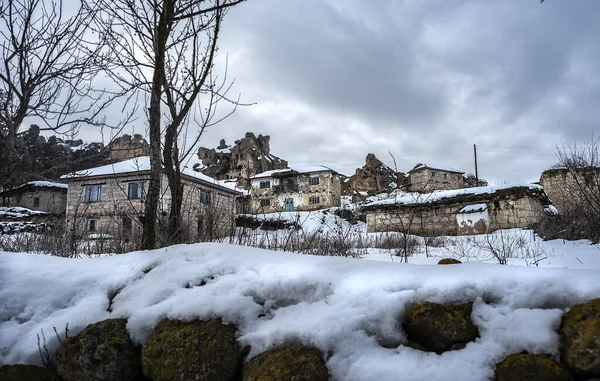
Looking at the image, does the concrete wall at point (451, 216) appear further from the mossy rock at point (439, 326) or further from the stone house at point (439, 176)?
the stone house at point (439, 176)

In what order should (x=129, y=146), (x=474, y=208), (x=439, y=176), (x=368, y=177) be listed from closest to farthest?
1. (x=129, y=146)
2. (x=474, y=208)
3. (x=439, y=176)
4. (x=368, y=177)

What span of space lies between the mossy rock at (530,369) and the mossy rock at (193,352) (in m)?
1.12

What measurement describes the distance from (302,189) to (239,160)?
1508 centimetres

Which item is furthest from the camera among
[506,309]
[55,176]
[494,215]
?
[494,215]

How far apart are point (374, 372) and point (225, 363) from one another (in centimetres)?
68

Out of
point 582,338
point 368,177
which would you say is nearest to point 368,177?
point 368,177

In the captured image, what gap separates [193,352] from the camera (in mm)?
1572

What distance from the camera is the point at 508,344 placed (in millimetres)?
1351

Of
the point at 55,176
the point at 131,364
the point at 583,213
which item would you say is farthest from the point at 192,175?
the point at 131,364

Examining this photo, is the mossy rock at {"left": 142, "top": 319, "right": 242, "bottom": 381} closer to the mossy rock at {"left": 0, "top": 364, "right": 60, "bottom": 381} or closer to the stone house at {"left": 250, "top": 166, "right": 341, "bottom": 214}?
the mossy rock at {"left": 0, "top": 364, "right": 60, "bottom": 381}

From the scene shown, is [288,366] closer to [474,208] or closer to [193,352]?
[193,352]

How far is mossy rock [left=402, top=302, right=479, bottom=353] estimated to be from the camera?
1.45m

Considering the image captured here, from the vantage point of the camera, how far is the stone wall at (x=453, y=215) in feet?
41.1

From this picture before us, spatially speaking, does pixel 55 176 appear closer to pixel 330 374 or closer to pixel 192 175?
pixel 330 374
